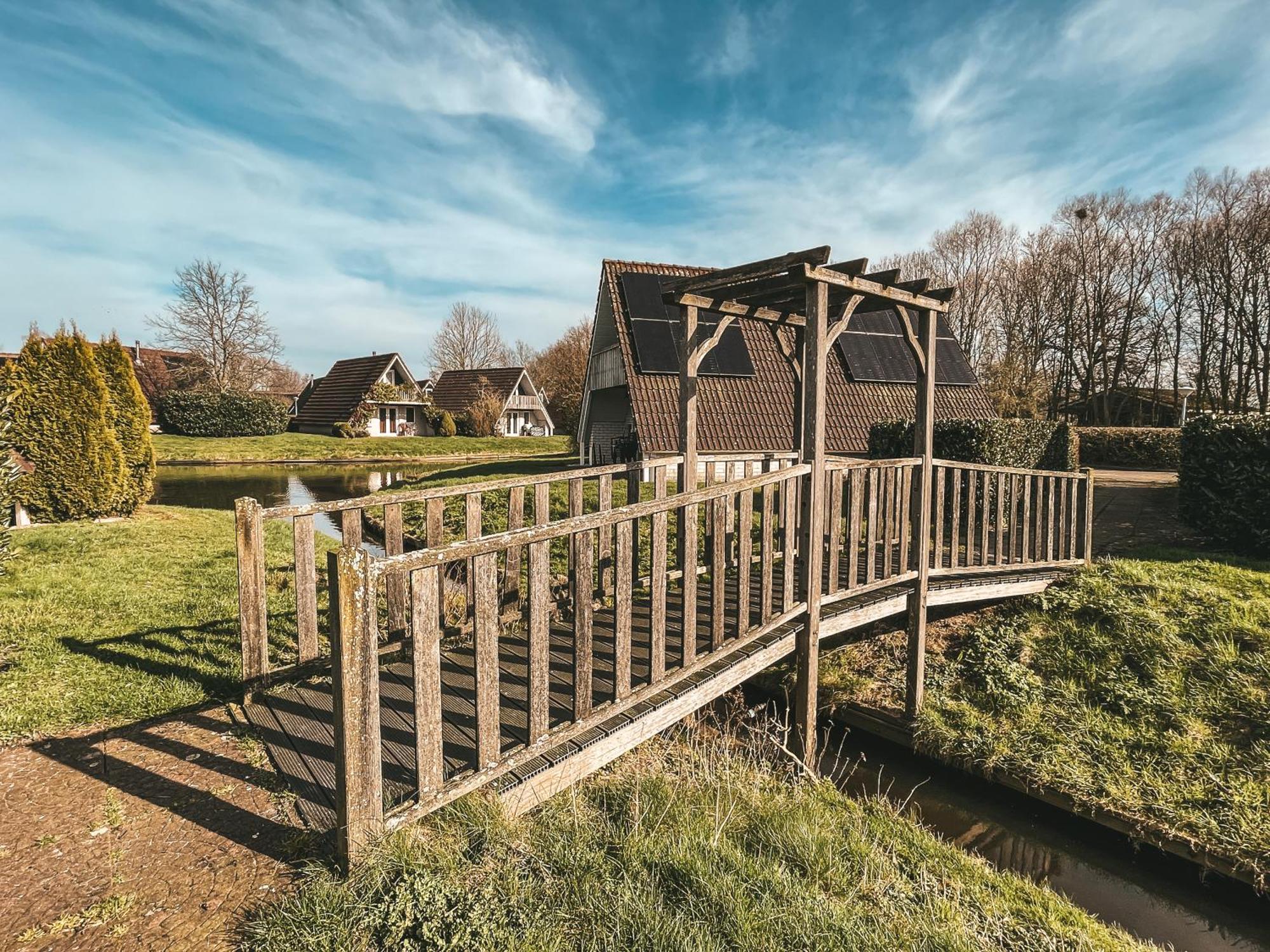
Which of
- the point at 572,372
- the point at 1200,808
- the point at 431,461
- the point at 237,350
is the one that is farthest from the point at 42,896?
the point at 237,350

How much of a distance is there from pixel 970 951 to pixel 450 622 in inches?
172

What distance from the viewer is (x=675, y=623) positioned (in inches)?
203

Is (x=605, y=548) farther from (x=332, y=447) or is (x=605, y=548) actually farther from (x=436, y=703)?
(x=332, y=447)

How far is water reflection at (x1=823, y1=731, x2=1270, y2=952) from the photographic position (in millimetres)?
3818

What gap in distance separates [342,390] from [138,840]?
1787 inches

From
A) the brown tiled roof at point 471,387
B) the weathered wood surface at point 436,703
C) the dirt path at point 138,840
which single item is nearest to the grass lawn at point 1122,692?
the weathered wood surface at point 436,703

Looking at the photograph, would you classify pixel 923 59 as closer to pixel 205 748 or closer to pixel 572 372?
pixel 205 748

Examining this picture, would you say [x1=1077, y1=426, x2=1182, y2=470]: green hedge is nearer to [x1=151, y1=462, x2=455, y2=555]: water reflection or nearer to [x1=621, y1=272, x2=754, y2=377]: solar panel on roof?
[x1=621, y1=272, x2=754, y2=377]: solar panel on roof

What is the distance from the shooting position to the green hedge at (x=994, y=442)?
9625 mm

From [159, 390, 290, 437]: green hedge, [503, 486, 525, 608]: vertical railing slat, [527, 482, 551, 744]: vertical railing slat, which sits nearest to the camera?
[527, 482, 551, 744]: vertical railing slat

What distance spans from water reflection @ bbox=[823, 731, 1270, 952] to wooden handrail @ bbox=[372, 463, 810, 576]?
2.73 m

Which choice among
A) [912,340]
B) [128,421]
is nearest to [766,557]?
[912,340]

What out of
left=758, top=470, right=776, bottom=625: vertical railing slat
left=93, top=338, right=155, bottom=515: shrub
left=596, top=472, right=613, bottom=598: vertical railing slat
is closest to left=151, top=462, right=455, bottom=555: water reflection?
left=93, top=338, right=155, bottom=515: shrub

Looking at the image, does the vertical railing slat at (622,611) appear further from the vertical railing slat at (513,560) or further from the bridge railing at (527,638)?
the vertical railing slat at (513,560)
